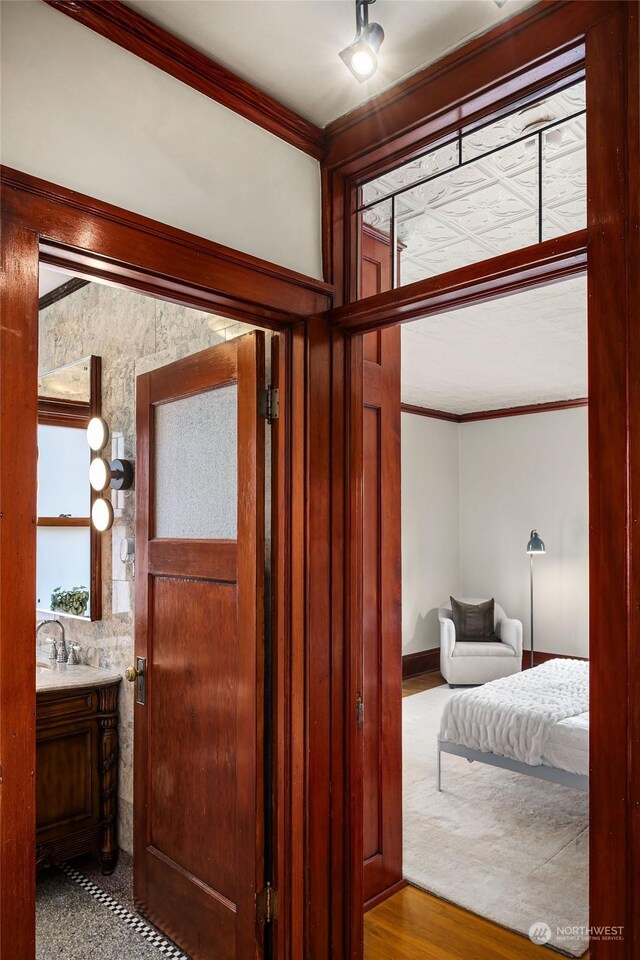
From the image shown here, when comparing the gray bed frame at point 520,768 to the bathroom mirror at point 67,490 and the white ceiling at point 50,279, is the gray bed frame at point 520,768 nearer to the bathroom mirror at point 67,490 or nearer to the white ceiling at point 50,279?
the bathroom mirror at point 67,490

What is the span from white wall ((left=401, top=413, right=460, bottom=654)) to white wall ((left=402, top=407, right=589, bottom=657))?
0.04 ft

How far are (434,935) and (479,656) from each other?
3.95 meters

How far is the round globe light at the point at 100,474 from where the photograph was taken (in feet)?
9.78

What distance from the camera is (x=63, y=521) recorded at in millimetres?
3406

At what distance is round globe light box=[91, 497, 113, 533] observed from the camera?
3.06 m

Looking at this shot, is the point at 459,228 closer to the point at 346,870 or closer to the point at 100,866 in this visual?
the point at 346,870

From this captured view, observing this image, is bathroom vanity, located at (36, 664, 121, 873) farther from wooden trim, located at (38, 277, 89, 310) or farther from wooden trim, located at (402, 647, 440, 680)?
wooden trim, located at (402, 647, 440, 680)

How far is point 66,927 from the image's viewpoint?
8.19 ft

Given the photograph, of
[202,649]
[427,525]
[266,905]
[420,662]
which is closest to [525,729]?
[266,905]

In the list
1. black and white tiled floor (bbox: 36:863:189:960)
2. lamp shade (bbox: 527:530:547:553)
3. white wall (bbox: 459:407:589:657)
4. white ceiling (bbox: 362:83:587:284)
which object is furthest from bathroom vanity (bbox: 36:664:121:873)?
white wall (bbox: 459:407:589:657)

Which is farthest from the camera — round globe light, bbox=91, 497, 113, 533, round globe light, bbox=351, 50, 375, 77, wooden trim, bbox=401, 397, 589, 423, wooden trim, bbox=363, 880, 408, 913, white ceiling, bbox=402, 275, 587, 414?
wooden trim, bbox=401, 397, 589, 423

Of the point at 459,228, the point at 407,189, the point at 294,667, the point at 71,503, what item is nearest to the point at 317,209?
the point at 407,189

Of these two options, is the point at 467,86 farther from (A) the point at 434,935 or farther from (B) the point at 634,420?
(A) the point at 434,935

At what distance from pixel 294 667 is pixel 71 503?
74.6 inches
